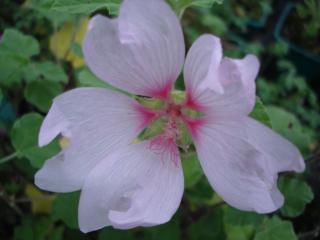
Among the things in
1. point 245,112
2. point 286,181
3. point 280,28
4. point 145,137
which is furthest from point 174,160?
point 280,28

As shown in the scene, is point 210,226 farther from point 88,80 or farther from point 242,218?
point 88,80

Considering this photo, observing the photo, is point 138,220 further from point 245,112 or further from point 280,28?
point 280,28

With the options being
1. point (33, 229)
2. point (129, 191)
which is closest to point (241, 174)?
point (129, 191)

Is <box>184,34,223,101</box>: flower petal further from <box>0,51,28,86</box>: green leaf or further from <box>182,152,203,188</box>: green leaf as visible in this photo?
<box>0,51,28,86</box>: green leaf

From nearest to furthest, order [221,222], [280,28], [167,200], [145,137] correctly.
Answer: [167,200] < [145,137] < [221,222] < [280,28]

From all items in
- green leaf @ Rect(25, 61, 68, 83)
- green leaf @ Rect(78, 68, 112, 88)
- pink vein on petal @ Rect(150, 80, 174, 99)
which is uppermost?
pink vein on petal @ Rect(150, 80, 174, 99)

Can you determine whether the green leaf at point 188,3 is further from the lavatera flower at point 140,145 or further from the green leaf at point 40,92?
the green leaf at point 40,92

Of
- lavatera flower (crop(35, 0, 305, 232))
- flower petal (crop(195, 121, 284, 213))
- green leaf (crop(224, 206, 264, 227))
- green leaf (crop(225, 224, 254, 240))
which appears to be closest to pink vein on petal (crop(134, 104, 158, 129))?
lavatera flower (crop(35, 0, 305, 232))
